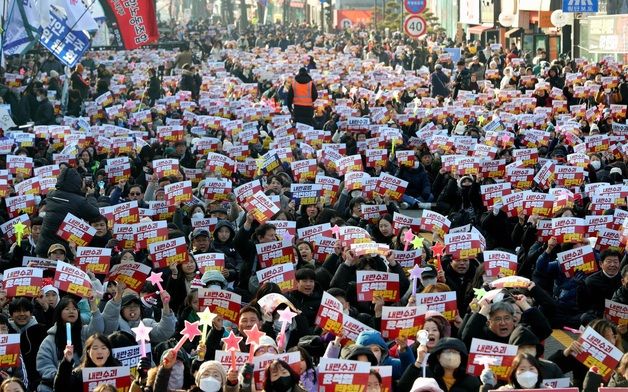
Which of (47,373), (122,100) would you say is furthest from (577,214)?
(122,100)

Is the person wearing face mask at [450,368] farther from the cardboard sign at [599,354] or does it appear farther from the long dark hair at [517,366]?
the cardboard sign at [599,354]

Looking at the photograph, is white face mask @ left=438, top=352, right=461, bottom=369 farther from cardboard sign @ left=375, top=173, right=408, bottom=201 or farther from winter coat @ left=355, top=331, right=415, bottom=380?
cardboard sign @ left=375, top=173, right=408, bottom=201

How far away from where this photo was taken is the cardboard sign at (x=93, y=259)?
13.5 metres

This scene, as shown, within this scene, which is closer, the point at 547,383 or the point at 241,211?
the point at 547,383

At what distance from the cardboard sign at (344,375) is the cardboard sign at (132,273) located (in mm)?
3951

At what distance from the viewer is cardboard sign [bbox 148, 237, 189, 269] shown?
45.9ft

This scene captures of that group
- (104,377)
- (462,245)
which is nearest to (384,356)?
(104,377)

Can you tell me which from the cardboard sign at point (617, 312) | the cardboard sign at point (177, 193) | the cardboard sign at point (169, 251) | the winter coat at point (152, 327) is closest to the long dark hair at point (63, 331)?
the winter coat at point (152, 327)

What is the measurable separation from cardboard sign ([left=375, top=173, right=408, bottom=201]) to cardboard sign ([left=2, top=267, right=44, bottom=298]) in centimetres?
667

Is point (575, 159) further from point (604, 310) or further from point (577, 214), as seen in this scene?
point (604, 310)

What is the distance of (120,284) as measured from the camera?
476 inches

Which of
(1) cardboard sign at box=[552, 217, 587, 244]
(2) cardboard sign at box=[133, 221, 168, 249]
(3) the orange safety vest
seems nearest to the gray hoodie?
(2) cardboard sign at box=[133, 221, 168, 249]

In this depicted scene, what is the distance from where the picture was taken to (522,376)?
30.1ft

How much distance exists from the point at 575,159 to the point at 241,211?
507cm
